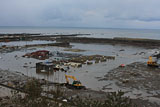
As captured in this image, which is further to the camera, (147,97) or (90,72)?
(90,72)

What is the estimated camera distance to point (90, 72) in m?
27.6

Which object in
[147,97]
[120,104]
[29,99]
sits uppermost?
[120,104]

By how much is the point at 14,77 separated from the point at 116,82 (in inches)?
514

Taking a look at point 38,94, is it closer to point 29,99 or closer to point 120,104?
point 29,99

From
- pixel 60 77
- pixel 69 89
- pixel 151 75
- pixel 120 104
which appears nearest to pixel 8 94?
pixel 69 89

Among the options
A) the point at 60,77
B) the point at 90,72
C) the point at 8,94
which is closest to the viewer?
the point at 8,94

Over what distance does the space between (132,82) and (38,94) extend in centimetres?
1426

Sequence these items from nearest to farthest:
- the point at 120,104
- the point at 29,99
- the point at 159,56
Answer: the point at 120,104 < the point at 29,99 < the point at 159,56

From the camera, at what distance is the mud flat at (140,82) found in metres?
17.9

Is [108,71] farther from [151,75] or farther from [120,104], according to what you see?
[120,104]

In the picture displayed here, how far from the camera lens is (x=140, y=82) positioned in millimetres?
22234

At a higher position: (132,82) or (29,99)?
(29,99)

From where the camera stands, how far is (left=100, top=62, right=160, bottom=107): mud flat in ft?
58.7

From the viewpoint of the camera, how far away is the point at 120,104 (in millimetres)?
7672
